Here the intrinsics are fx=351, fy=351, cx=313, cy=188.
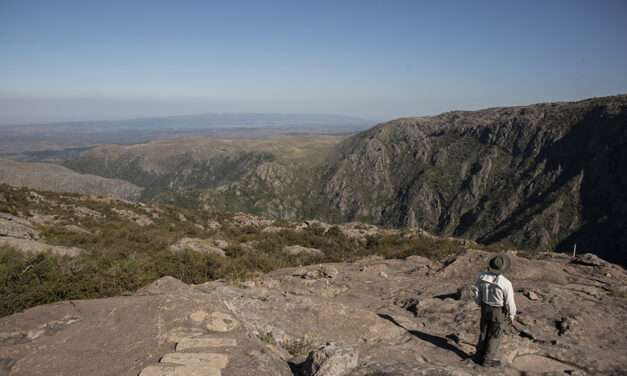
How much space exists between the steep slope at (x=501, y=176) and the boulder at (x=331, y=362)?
395 feet

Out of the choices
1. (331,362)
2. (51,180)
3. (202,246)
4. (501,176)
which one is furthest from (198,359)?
(501,176)

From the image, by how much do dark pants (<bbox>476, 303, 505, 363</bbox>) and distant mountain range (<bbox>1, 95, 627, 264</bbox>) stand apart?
385 ft

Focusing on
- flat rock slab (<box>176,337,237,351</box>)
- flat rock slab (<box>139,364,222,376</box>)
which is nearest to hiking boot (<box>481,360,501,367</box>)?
flat rock slab (<box>176,337,237,351</box>)

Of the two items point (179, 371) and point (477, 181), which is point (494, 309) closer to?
point (179, 371)

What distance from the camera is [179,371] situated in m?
4.82

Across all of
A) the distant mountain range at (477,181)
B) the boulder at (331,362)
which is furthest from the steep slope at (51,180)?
the boulder at (331,362)

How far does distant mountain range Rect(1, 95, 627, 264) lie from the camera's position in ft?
367

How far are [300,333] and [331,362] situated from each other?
96.0 inches

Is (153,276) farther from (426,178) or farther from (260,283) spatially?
(426,178)

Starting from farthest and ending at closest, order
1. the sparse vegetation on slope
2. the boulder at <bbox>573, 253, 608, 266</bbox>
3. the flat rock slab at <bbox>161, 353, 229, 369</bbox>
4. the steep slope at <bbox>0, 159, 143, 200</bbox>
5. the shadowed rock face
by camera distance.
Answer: the steep slope at <bbox>0, 159, 143, 200</bbox> < the boulder at <bbox>573, 253, 608, 266</bbox> < the sparse vegetation on slope < the shadowed rock face < the flat rock slab at <bbox>161, 353, 229, 369</bbox>

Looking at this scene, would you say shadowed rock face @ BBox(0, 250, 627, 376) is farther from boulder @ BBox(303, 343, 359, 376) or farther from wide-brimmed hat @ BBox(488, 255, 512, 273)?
wide-brimmed hat @ BBox(488, 255, 512, 273)

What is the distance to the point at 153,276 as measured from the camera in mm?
12109

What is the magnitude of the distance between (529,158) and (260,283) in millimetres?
150124

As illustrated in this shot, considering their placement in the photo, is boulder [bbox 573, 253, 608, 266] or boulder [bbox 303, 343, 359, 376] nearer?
boulder [bbox 303, 343, 359, 376]
